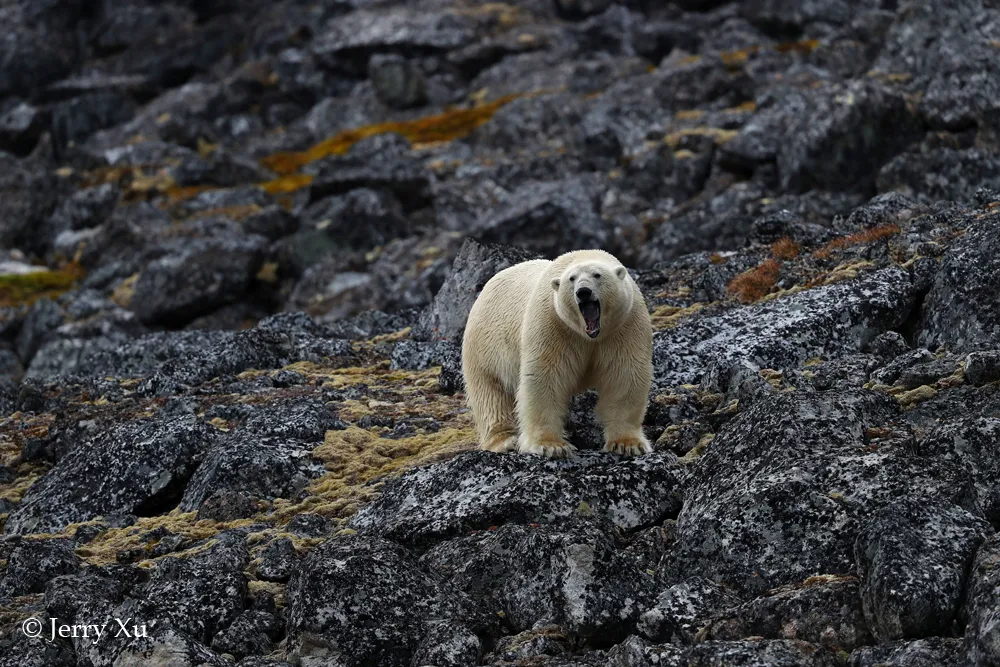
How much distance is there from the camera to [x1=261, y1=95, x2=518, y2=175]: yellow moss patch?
67562mm

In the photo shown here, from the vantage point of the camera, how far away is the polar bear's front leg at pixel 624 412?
13.4 meters

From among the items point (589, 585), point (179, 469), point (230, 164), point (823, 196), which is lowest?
point (230, 164)

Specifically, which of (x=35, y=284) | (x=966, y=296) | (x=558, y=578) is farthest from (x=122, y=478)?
(x=35, y=284)

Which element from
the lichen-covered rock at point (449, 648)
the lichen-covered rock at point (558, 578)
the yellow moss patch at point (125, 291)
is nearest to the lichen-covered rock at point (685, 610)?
the lichen-covered rock at point (558, 578)

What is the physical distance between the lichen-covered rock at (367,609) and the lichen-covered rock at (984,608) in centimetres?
432

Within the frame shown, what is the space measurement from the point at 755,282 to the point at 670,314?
1619 millimetres

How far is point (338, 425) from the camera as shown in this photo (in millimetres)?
17109

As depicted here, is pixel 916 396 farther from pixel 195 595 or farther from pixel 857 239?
pixel 857 239

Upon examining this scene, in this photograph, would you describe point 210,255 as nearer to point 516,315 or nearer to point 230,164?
point 230,164

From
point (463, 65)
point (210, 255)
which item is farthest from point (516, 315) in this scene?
point (463, 65)

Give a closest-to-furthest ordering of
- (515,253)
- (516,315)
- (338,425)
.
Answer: (516,315), (338,425), (515,253)

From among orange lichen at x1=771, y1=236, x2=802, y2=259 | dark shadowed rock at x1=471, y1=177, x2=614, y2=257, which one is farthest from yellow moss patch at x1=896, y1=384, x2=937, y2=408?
dark shadowed rock at x1=471, y1=177, x2=614, y2=257

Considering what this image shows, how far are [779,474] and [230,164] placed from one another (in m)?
60.7

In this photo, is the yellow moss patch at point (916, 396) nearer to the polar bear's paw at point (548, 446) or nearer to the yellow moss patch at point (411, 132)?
the polar bear's paw at point (548, 446)
